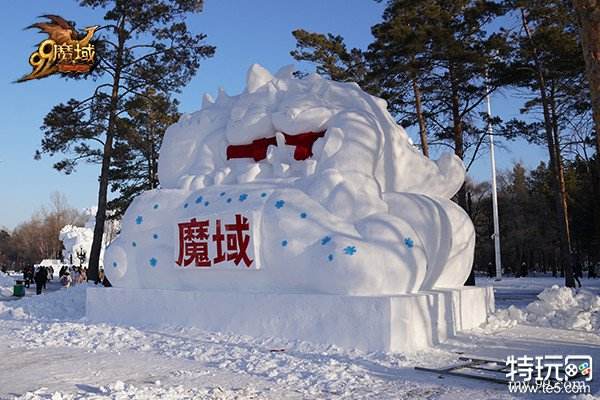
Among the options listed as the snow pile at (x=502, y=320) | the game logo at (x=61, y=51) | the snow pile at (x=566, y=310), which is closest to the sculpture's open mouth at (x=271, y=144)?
the snow pile at (x=502, y=320)

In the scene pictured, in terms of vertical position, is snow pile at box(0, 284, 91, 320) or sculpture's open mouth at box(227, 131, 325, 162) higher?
sculpture's open mouth at box(227, 131, 325, 162)

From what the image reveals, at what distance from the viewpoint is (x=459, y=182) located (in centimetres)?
902

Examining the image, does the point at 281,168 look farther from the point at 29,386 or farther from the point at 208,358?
the point at 29,386

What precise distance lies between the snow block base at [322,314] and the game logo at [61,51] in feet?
34.7

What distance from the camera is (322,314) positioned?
7.15 metres

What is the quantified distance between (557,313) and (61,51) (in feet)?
52.4

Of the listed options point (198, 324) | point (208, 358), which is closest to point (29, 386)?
point (208, 358)

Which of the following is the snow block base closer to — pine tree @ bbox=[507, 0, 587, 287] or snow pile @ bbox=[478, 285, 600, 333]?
snow pile @ bbox=[478, 285, 600, 333]

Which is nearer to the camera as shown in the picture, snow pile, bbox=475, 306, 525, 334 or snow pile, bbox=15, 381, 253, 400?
snow pile, bbox=15, 381, 253, 400

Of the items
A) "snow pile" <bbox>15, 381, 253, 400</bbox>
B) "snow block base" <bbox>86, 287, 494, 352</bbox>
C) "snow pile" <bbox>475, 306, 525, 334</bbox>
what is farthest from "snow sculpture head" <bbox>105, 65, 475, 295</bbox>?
"snow pile" <bbox>15, 381, 253, 400</bbox>

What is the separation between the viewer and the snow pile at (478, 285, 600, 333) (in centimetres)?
854

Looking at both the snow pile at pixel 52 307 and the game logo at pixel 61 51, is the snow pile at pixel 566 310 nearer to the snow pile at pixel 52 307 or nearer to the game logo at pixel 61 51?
the snow pile at pixel 52 307

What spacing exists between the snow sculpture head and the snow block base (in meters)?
0.25

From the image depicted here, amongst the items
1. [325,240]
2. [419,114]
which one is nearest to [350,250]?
[325,240]
